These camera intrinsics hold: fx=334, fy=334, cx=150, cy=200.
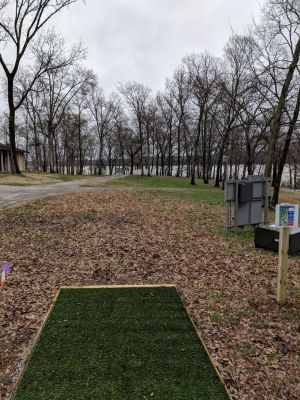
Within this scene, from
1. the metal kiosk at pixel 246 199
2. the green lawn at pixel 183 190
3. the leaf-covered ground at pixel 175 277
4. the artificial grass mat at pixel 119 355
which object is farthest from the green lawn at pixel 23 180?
the artificial grass mat at pixel 119 355

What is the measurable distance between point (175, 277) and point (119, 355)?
2388 mm

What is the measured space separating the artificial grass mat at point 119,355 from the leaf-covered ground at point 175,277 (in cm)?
19

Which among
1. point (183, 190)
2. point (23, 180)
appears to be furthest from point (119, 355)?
point (23, 180)

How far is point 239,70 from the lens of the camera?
26.1 meters

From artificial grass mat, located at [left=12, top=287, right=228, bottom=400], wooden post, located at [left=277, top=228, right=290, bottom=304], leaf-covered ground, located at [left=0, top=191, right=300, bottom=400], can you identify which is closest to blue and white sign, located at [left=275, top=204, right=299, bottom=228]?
wooden post, located at [left=277, top=228, right=290, bottom=304]

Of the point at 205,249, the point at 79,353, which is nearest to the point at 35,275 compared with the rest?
the point at 79,353

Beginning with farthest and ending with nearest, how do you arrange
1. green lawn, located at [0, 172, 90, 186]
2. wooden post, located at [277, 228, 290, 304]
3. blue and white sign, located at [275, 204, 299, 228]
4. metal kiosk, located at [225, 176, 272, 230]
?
green lawn, located at [0, 172, 90, 186], metal kiosk, located at [225, 176, 272, 230], wooden post, located at [277, 228, 290, 304], blue and white sign, located at [275, 204, 299, 228]

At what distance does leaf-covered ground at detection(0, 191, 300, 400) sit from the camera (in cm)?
320

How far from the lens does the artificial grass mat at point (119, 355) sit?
272 centimetres

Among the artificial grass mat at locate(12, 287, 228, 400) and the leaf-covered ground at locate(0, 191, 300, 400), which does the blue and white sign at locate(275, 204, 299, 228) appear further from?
the artificial grass mat at locate(12, 287, 228, 400)

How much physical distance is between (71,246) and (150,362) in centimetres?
426

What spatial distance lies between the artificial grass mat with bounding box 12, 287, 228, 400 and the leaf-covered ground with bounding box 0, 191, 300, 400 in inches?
7.3

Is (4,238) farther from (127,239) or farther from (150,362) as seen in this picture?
(150,362)

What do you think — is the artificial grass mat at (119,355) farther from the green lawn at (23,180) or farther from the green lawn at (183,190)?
the green lawn at (23,180)
